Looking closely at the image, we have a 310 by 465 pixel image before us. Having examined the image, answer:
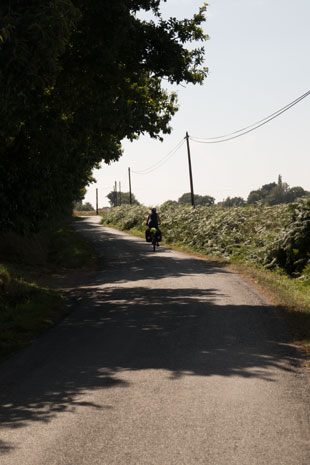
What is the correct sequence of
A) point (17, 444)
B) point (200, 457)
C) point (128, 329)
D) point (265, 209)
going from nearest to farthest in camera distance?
point (200, 457) < point (17, 444) < point (128, 329) < point (265, 209)

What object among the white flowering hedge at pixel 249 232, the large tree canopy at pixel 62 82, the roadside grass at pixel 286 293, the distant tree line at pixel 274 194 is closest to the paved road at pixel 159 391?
the roadside grass at pixel 286 293

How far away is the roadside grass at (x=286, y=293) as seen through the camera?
8539mm

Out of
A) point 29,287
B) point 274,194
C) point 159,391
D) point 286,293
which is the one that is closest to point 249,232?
point 286,293

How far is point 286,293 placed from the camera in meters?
12.6

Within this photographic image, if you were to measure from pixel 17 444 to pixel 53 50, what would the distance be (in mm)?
6046

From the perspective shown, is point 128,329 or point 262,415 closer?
point 262,415

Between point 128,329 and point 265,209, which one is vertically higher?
point 265,209

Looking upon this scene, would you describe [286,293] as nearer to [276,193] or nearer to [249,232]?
[249,232]

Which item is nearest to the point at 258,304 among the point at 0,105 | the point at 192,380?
the point at 192,380

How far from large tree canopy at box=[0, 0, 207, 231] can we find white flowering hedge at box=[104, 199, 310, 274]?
254 inches

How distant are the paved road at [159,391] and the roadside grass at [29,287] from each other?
0.53 m

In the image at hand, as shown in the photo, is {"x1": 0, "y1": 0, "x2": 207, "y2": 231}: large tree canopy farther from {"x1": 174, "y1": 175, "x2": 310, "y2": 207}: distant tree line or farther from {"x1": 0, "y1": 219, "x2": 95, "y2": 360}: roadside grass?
{"x1": 174, "y1": 175, "x2": 310, "y2": 207}: distant tree line

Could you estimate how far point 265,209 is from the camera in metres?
22.4

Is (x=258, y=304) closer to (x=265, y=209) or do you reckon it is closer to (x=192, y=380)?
(x=192, y=380)
